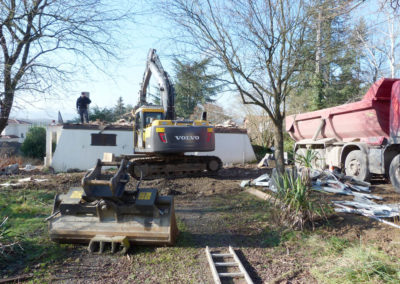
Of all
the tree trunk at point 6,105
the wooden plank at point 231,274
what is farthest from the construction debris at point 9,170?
the wooden plank at point 231,274

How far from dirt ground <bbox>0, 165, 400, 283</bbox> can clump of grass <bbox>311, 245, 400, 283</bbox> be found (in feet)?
0.56

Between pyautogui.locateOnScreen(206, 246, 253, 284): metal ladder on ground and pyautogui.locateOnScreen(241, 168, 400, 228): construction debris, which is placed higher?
pyautogui.locateOnScreen(241, 168, 400, 228): construction debris

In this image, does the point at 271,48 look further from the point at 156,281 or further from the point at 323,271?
the point at 156,281

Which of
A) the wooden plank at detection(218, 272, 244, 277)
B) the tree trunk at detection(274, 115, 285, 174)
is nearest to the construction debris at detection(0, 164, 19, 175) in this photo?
the tree trunk at detection(274, 115, 285, 174)

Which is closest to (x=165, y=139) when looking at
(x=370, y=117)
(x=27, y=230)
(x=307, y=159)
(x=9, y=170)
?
(x=307, y=159)

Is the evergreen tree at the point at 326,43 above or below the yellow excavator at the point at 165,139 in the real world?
above

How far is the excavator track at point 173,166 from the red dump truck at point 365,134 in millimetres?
3804

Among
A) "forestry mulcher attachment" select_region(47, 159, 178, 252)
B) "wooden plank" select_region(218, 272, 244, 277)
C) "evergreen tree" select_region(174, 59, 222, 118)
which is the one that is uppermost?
"evergreen tree" select_region(174, 59, 222, 118)

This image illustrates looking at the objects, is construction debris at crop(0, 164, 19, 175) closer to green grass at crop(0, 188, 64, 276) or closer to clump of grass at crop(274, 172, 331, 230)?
green grass at crop(0, 188, 64, 276)

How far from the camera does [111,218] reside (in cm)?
436

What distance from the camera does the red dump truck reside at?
24.6 ft

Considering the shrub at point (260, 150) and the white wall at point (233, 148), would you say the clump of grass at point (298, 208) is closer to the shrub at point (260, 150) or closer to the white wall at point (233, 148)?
the white wall at point (233, 148)

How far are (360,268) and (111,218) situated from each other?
10.1 feet

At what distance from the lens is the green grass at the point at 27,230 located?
3934mm
